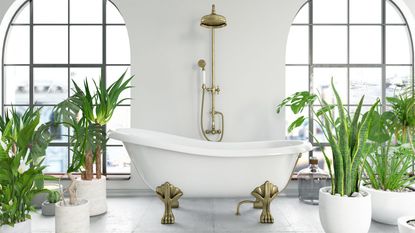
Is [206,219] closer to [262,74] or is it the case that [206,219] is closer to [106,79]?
[262,74]

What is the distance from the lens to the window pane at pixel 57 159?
374cm

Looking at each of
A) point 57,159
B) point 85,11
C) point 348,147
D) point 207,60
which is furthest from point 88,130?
point 348,147

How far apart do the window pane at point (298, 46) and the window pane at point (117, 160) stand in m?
2.13

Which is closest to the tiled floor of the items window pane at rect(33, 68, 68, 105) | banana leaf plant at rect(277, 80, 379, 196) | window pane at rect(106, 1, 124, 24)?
banana leaf plant at rect(277, 80, 379, 196)

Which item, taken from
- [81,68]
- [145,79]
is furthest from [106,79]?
[145,79]

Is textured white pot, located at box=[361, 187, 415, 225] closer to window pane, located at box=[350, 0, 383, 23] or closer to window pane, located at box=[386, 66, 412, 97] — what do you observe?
window pane, located at box=[386, 66, 412, 97]

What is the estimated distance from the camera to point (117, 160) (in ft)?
12.5

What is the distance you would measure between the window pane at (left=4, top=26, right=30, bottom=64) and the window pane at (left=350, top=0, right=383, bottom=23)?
139 inches

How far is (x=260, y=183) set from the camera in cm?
260

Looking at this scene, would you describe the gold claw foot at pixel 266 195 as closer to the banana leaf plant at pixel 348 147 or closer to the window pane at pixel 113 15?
the banana leaf plant at pixel 348 147

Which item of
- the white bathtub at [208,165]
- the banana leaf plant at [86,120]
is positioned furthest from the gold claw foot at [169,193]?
the banana leaf plant at [86,120]

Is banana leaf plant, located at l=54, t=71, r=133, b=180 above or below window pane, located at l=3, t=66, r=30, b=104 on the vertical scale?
below

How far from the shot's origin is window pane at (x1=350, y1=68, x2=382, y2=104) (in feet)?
12.3

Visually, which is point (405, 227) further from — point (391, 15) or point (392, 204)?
point (391, 15)
